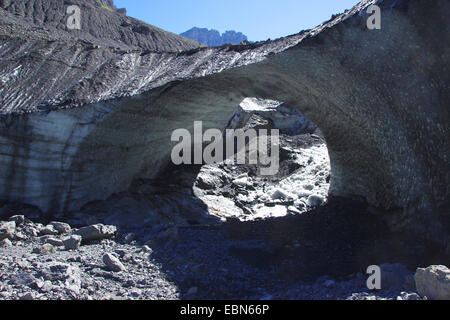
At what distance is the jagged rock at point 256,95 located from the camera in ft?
11.6

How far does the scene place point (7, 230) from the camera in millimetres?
3797

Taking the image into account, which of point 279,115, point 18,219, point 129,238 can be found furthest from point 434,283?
point 279,115

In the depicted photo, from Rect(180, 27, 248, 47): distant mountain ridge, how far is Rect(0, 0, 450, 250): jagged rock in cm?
9570

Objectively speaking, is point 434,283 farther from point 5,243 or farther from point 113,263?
point 5,243

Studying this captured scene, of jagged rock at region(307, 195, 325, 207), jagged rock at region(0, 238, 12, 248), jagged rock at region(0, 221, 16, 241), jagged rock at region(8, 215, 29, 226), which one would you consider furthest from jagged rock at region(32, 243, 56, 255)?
jagged rock at region(307, 195, 325, 207)

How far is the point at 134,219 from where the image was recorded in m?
4.99

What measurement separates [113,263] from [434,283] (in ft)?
7.14

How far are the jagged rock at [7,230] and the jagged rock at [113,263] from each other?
1.28m

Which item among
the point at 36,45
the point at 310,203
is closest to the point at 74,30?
the point at 36,45

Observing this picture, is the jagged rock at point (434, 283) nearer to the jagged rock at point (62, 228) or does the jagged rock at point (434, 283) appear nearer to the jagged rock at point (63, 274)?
the jagged rock at point (63, 274)

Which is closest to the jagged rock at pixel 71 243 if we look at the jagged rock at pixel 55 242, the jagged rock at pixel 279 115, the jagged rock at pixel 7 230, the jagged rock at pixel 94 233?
the jagged rock at pixel 55 242

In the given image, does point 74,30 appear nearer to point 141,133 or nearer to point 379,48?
point 141,133

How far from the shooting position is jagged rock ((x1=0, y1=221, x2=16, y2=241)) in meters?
3.77
